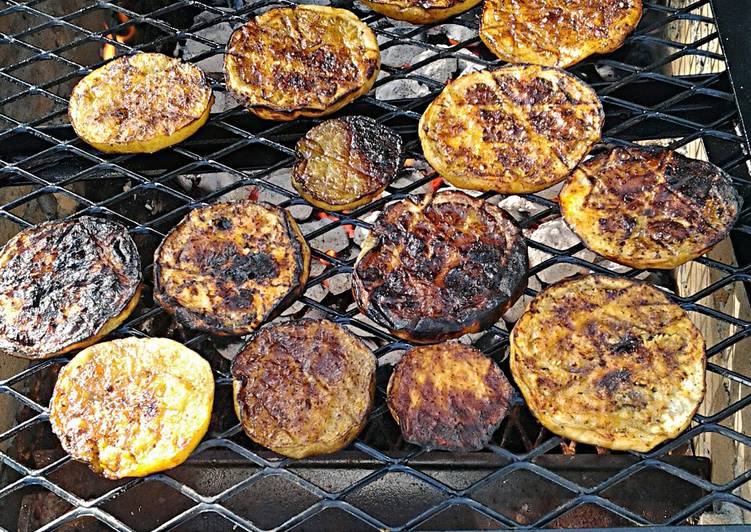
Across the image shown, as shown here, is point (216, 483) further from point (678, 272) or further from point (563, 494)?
point (678, 272)

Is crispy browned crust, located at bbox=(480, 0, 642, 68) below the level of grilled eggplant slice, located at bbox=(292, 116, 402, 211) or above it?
above

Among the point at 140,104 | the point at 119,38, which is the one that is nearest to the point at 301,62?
the point at 140,104

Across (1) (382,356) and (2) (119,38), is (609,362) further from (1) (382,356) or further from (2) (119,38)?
(2) (119,38)

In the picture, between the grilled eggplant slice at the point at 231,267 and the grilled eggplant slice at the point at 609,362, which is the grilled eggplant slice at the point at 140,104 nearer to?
the grilled eggplant slice at the point at 231,267

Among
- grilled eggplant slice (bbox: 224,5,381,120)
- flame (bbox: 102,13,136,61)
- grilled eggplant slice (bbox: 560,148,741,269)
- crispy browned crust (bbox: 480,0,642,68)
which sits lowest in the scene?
flame (bbox: 102,13,136,61)

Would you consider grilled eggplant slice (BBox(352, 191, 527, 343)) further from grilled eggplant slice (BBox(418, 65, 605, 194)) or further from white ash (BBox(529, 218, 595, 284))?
white ash (BBox(529, 218, 595, 284))

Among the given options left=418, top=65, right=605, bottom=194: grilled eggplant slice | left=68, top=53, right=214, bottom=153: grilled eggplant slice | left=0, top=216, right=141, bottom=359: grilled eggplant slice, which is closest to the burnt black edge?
left=418, top=65, right=605, bottom=194: grilled eggplant slice
